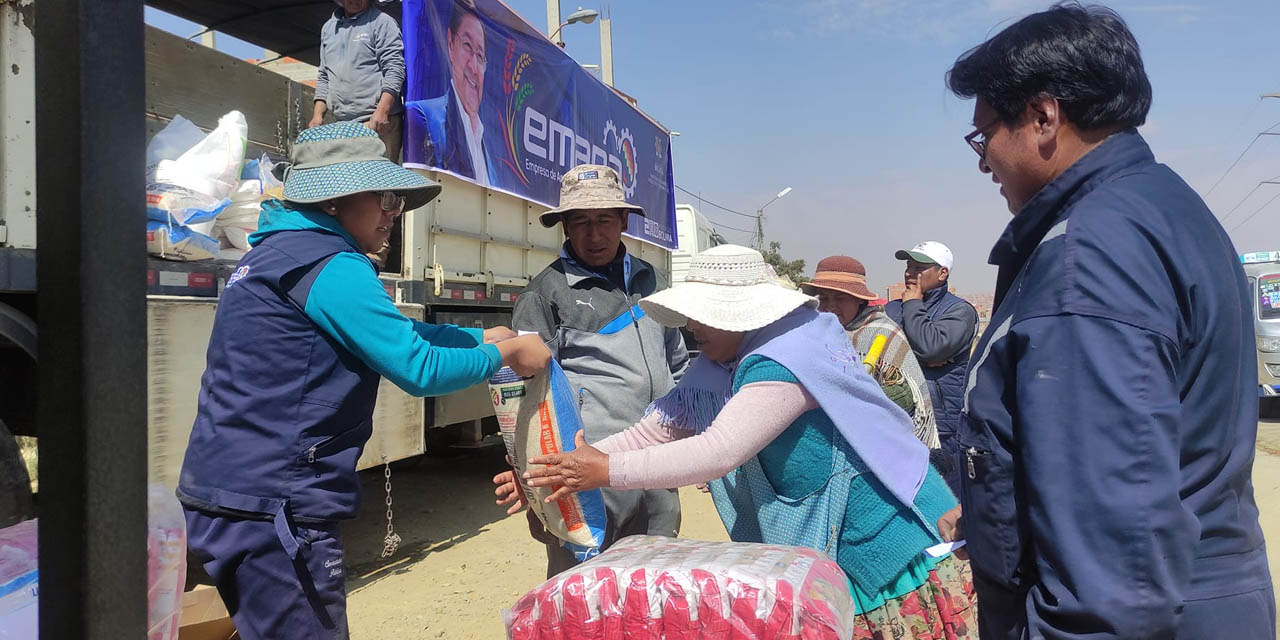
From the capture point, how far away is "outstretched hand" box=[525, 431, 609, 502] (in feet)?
6.28

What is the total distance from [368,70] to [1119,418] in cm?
464

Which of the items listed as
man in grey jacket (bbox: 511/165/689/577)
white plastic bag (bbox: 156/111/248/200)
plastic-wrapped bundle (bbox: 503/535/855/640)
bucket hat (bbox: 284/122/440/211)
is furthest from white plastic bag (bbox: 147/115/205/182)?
plastic-wrapped bundle (bbox: 503/535/855/640)

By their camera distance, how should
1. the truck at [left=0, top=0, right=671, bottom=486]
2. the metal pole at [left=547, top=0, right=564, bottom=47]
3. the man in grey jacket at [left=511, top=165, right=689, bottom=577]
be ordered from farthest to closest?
the metal pole at [left=547, top=0, right=564, bottom=47] < the truck at [left=0, top=0, right=671, bottom=486] < the man in grey jacket at [left=511, top=165, right=689, bottom=577]

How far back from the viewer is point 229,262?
3725 mm

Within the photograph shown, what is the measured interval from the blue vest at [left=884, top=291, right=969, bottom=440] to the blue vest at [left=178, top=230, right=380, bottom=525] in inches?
129

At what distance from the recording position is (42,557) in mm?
692

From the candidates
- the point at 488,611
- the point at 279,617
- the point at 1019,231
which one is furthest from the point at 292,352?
the point at 488,611

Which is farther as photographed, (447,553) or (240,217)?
(447,553)

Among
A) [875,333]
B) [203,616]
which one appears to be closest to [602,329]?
[203,616]

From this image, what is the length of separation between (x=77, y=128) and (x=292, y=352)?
1.23 metres

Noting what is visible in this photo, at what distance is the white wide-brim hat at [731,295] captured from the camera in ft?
6.35

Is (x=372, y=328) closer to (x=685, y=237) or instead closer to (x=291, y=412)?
(x=291, y=412)

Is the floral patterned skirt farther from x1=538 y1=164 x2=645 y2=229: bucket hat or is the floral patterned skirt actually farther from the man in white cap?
the man in white cap

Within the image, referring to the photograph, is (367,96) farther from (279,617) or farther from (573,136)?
(279,617)
